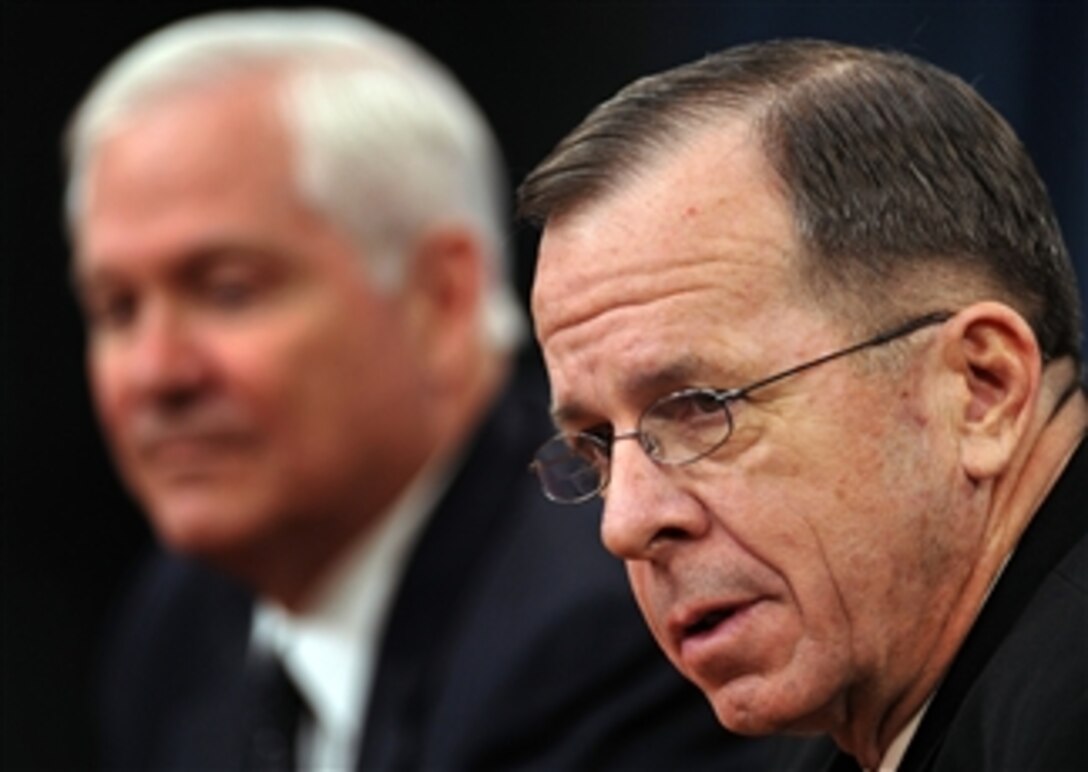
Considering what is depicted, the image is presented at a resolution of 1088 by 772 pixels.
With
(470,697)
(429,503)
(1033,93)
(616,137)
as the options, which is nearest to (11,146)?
(429,503)

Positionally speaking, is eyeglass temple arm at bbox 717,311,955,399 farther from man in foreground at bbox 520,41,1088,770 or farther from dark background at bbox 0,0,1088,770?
dark background at bbox 0,0,1088,770

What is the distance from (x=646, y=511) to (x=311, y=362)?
1939 mm

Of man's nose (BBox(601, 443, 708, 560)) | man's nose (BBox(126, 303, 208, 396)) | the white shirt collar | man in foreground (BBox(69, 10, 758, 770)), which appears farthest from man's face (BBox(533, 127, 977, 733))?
man's nose (BBox(126, 303, 208, 396))

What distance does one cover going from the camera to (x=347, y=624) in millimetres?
4281

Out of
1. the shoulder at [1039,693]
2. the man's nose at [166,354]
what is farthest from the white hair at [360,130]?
the shoulder at [1039,693]

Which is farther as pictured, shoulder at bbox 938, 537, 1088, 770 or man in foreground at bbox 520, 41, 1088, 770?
man in foreground at bbox 520, 41, 1088, 770

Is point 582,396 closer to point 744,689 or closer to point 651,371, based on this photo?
point 651,371

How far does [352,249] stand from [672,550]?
2.05 meters

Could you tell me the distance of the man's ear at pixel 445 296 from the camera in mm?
4367

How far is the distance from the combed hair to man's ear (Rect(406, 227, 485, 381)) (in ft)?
6.29

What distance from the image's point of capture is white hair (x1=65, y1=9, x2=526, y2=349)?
4348 millimetres

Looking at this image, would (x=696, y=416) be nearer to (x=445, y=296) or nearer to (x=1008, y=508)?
(x=1008, y=508)

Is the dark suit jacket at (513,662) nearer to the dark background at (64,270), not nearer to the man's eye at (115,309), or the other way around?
the man's eye at (115,309)

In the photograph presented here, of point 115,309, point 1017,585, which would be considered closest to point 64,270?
point 115,309
